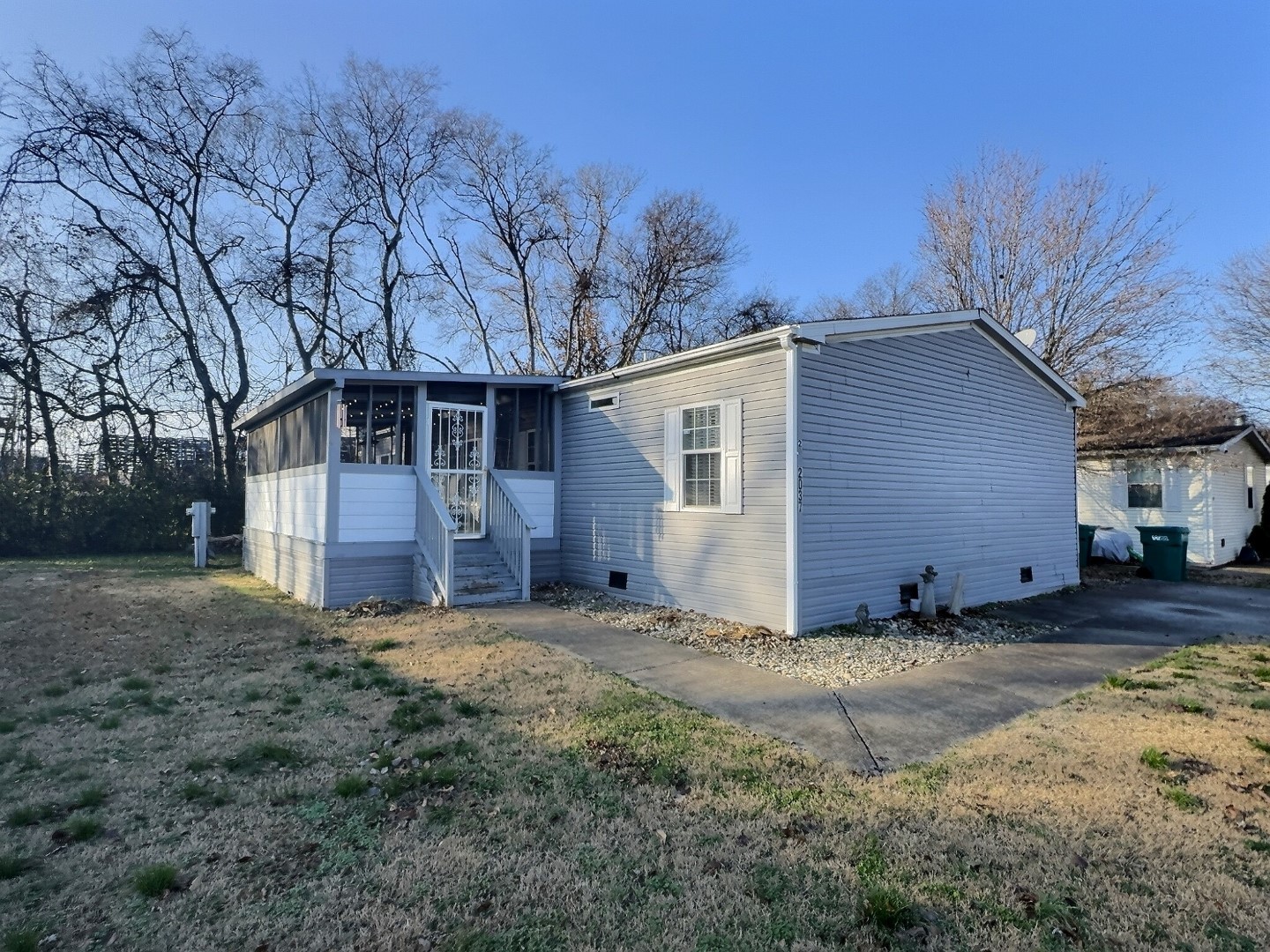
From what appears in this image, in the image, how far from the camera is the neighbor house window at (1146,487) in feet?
51.6

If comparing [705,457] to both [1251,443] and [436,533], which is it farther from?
[1251,443]

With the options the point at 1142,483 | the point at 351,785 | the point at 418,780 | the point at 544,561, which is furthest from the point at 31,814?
the point at 1142,483

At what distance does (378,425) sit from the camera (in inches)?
378

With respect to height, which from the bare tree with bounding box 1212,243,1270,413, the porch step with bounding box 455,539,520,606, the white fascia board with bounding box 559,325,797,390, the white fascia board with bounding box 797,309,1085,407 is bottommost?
the porch step with bounding box 455,539,520,606

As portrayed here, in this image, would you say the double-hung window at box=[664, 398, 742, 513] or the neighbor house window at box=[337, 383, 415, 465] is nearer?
the double-hung window at box=[664, 398, 742, 513]

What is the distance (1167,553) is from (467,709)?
1373cm

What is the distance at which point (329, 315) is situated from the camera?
23.5 metres

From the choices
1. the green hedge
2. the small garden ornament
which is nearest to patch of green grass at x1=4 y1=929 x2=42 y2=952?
the small garden ornament

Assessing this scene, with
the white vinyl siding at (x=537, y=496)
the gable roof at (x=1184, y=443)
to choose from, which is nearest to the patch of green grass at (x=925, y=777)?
the white vinyl siding at (x=537, y=496)

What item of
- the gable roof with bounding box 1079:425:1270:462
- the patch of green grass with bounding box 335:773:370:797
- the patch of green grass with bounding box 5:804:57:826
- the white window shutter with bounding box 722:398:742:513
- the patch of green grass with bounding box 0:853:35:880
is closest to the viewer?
the patch of green grass with bounding box 0:853:35:880

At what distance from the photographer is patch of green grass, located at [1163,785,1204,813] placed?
3301 millimetres

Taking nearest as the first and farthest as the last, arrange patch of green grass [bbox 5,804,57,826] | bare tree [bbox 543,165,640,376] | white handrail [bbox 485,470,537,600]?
1. patch of green grass [bbox 5,804,57,826]
2. white handrail [bbox 485,470,537,600]
3. bare tree [bbox 543,165,640,376]

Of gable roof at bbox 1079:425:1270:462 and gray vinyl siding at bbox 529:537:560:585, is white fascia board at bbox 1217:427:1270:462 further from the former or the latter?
gray vinyl siding at bbox 529:537:560:585

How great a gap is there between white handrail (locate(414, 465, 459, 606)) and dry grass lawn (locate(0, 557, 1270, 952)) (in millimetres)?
3169
